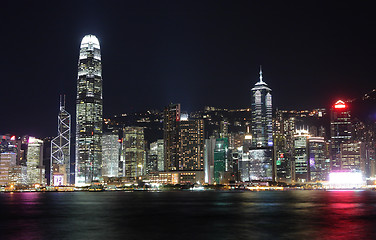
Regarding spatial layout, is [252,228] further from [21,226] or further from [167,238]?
[21,226]

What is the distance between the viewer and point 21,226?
7662 centimetres

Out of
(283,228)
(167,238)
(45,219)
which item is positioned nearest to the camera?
(167,238)

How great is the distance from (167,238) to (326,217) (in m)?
34.9

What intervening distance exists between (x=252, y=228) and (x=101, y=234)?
20.8 meters

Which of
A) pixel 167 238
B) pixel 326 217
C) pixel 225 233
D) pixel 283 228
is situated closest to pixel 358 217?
pixel 326 217

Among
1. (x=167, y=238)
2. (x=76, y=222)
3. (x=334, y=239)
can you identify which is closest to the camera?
(x=334, y=239)

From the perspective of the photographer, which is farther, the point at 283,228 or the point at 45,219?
the point at 45,219

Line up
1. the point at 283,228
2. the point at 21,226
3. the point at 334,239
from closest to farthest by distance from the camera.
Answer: the point at 334,239
the point at 283,228
the point at 21,226

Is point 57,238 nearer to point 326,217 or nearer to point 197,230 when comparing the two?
point 197,230

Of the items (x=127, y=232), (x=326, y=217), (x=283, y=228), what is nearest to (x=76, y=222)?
(x=127, y=232)

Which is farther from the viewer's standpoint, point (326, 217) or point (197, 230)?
point (326, 217)

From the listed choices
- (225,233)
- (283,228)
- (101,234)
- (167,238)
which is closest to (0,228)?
(101,234)

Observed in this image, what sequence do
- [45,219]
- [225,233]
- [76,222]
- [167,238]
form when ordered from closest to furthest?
[167,238] → [225,233] → [76,222] → [45,219]

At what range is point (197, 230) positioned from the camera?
69.5m
